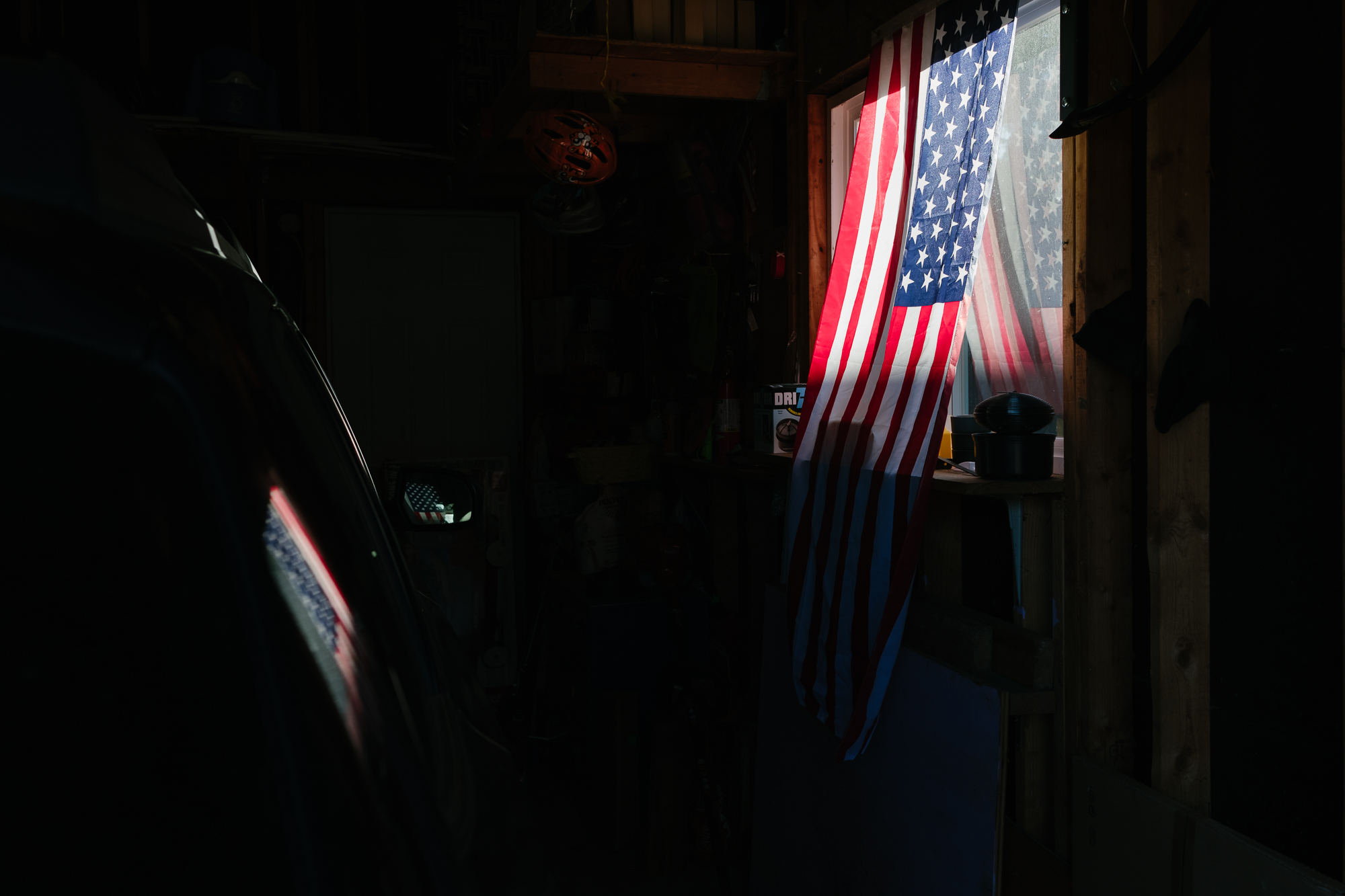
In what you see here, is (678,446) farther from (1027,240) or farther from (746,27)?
(1027,240)

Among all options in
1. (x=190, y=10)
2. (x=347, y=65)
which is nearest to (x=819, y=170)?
(x=347, y=65)

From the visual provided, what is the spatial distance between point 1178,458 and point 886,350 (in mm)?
875

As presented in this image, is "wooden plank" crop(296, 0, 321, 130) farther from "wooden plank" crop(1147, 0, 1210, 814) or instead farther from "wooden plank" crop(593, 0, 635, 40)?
"wooden plank" crop(1147, 0, 1210, 814)

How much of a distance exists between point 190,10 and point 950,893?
6.36m

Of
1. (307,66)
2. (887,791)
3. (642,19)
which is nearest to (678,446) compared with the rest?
(642,19)

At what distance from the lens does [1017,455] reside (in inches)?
86.3

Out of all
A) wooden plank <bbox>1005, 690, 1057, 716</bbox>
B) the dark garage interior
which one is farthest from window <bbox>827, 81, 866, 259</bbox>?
wooden plank <bbox>1005, 690, 1057, 716</bbox>

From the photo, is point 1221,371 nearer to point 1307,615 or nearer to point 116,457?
point 1307,615

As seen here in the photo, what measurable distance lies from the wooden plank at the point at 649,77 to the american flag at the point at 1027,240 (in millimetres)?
1329

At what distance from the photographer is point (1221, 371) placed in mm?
1829

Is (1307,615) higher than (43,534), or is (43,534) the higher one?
(43,534)

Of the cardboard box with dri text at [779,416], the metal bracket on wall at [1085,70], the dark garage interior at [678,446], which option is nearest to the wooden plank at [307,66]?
the dark garage interior at [678,446]

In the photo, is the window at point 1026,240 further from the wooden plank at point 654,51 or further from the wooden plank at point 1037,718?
the wooden plank at point 654,51

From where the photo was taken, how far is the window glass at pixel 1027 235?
2367 mm
